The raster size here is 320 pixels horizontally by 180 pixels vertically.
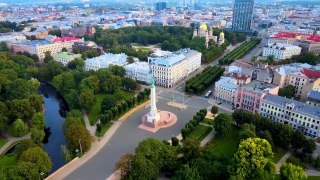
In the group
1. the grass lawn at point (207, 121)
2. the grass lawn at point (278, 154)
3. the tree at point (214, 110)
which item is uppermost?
the tree at point (214, 110)

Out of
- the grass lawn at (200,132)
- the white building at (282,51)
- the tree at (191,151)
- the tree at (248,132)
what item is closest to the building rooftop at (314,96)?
the tree at (248,132)

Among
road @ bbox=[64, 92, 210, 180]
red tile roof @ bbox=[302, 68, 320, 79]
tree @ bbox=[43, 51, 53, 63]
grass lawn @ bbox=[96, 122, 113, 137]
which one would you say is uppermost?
red tile roof @ bbox=[302, 68, 320, 79]

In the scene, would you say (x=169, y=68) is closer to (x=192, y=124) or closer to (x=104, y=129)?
(x=192, y=124)

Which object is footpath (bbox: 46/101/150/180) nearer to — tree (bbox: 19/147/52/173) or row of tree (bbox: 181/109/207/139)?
tree (bbox: 19/147/52/173)

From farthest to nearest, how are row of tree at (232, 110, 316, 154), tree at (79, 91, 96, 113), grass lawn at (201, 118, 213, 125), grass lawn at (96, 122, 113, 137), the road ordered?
tree at (79, 91, 96, 113), grass lawn at (201, 118, 213, 125), grass lawn at (96, 122, 113, 137), row of tree at (232, 110, 316, 154), the road

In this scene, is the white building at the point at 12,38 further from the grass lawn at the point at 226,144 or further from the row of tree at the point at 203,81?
the grass lawn at the point at 226,144

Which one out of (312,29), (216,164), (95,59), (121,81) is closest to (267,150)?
(216,164)

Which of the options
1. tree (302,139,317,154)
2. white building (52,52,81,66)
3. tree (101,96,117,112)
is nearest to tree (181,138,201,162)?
tree (302,139,317,154)

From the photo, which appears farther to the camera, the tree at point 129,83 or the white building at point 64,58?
the white building at point 64,58
